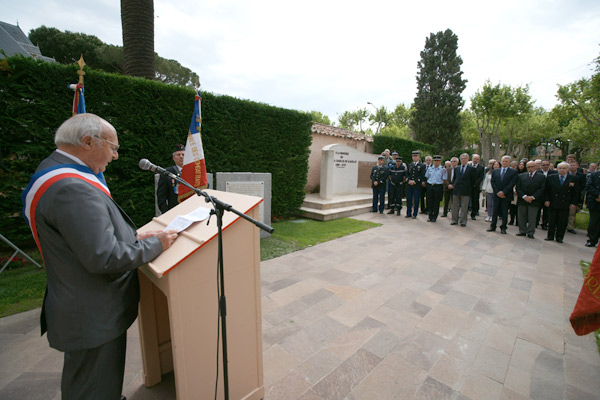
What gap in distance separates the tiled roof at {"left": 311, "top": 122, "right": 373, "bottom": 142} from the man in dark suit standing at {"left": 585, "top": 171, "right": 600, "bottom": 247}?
8628 mm

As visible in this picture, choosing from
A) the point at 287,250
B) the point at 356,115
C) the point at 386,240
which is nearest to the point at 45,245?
the point at 287,250

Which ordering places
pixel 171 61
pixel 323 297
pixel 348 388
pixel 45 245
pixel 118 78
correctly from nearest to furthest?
pixel 45 245, pixel 348 388, pixel 323 297, pixel 118 78, pixel 171 61

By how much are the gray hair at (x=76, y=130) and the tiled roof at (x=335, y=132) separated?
10657mm

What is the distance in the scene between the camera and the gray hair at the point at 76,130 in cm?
137

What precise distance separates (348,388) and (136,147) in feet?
17.6

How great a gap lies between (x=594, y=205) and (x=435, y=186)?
3541mm

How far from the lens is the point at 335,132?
511 inches

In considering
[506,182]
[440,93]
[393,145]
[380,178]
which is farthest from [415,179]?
[440,93]

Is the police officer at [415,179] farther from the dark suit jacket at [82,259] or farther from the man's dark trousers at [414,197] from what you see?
the dark suit jacket at [82,259]

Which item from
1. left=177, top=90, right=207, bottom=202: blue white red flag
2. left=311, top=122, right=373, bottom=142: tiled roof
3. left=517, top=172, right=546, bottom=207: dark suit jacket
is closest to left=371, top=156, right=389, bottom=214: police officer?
left=311, top=122, right=373, bottom=142: tiled roof

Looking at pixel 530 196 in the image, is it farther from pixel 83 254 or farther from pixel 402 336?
pixel 83 254

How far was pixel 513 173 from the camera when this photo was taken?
718cm

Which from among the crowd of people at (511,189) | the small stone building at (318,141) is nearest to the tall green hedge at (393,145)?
the small stone building at (318,141)

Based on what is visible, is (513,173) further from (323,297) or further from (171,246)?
(171,246)
